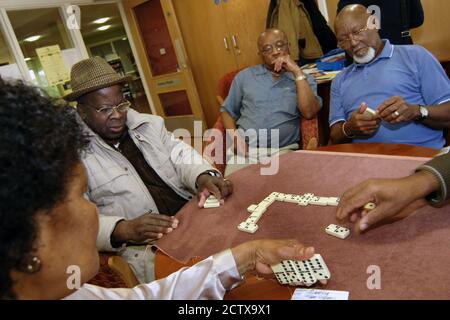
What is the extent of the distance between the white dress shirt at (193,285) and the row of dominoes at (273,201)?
21cm

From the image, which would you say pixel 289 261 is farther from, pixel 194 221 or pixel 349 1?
pixel 349 1

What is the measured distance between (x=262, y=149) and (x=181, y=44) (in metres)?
3.51

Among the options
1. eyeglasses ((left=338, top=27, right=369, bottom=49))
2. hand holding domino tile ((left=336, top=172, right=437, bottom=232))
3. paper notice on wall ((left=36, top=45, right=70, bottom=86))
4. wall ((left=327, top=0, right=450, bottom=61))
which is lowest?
hand holding domino tile ((left=336, top=172, right=437, bottom=232))

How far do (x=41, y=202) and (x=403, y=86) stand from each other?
202cm

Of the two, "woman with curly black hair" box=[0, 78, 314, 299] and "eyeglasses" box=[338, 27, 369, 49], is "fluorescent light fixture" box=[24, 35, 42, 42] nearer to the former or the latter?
"eyeglasses" box=[338, 27, 369, 49]

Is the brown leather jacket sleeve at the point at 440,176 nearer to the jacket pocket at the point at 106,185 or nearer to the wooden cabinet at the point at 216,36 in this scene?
the jacket pocket at the point at 106,185

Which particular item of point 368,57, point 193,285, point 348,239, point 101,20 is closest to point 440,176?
point 348,239

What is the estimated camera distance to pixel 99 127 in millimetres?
1887

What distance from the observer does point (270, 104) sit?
2.75 m

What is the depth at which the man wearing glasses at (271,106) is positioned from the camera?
2623mm

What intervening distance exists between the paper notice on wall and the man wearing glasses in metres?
3.54

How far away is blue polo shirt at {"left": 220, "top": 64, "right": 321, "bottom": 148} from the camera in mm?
2697

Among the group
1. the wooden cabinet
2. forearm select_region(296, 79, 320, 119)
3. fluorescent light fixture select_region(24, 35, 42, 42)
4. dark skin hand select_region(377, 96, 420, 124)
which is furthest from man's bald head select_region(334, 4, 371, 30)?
fluorescent light fixture select_region(24, 35, 42, 42)

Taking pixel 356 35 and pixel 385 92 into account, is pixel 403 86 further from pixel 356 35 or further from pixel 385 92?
pixel 356 35
